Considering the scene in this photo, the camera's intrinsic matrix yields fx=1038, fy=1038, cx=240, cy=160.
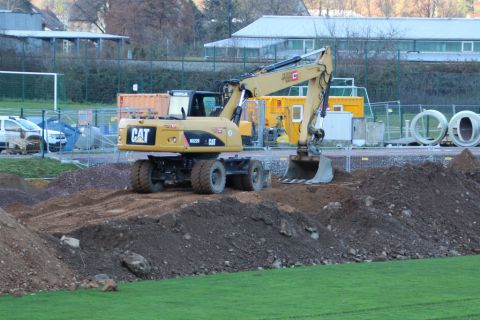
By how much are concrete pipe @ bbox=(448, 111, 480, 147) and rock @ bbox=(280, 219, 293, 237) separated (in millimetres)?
26647

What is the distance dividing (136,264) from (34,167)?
1718cm

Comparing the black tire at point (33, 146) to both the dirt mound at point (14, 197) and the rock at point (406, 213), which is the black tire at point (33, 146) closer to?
the dirt mound at point (14, 197)

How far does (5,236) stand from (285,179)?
14243 mm

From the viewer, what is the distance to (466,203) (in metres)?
22.3

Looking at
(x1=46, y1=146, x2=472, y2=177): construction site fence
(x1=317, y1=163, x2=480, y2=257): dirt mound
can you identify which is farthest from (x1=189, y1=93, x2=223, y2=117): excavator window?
(x1=46, y1=146, x2=472, y2=177): construction site fence

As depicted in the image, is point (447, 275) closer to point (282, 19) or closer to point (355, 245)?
point (355, 245)

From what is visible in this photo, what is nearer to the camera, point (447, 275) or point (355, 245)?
point (447, 275)

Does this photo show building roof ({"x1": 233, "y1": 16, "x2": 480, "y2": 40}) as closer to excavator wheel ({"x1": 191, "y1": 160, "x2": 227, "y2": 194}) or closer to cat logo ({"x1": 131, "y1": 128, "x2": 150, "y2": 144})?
excavator wheel ({"x1": 191, "y1": 160, "x2": 227, "y2": 194})

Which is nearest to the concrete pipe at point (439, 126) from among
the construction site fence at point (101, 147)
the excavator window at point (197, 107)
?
the construction site fence at point (101, 147)

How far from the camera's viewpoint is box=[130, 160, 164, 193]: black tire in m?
23.9

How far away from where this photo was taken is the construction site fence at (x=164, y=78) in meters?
Answer: 59.6

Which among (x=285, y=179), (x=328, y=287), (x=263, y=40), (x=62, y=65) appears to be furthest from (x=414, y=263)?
(x=263, y=40)

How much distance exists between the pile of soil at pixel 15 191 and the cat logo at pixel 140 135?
3429 mm

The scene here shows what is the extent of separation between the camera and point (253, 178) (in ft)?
82.9
